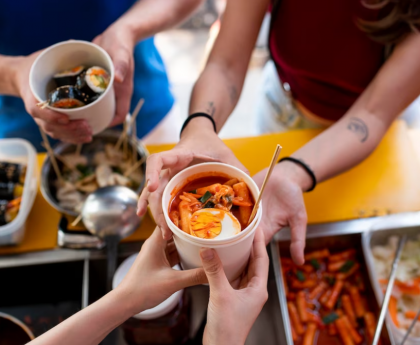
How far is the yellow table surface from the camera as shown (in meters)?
1.92

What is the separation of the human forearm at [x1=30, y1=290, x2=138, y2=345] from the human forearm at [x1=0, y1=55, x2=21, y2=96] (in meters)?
1.14

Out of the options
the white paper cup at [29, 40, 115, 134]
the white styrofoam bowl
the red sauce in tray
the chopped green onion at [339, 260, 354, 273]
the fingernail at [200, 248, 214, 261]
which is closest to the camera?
the fingernail at [200, 248, 214, 261]

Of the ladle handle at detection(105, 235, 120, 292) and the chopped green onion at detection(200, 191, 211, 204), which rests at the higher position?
the chopped green onion at detection(200, 191, 211, 204)

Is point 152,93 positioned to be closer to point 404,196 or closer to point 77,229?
point 77,229

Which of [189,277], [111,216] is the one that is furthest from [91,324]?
[111,216]

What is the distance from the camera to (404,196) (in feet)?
6.63

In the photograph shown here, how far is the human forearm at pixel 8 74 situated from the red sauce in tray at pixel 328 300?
1624 mm

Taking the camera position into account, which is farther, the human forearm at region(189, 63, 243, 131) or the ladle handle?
the human forearm at region(189, 63, 243, 131)

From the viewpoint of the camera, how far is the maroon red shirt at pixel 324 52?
1.86 m

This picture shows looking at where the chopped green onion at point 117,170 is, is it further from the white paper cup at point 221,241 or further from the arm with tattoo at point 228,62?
the white paper cup at point 221,241

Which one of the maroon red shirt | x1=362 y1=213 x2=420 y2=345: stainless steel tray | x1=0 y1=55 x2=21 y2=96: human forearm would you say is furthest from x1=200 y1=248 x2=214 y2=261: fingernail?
the maroon red shirt

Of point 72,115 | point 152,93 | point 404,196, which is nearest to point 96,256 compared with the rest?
point 72,115

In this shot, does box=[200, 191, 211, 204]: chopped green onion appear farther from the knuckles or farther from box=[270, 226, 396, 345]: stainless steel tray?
box=[270, 226, 396, 345]: stainless steel tray

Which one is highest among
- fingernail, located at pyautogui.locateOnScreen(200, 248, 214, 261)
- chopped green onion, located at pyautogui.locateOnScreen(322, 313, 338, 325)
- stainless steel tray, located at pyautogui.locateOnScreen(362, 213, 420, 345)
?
fingernail, located at pyautogui.locateOnScreen(200, 248, 214, 261)
